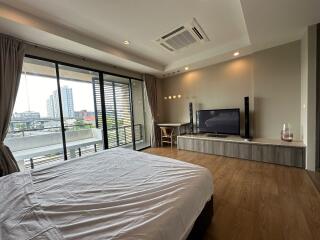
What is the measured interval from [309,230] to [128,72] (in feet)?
15.2

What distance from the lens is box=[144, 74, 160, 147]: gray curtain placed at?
4938mm

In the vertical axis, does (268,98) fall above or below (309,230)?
above

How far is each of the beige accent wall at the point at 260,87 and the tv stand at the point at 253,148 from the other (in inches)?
21.1

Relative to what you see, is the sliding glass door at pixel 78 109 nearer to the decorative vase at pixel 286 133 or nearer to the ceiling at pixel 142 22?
the ceiling at pixel 142 22

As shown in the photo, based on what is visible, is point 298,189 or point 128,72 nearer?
point 298,189

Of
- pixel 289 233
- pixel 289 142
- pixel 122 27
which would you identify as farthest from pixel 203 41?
pixel 289 233

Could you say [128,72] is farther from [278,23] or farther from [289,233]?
[289,233]

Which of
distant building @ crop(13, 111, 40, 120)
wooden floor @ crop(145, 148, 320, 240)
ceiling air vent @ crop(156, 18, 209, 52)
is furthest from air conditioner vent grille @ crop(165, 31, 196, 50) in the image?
distant building @ crop(13, 111, 40, 120)

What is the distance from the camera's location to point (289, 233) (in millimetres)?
1407

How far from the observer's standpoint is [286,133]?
3227mm

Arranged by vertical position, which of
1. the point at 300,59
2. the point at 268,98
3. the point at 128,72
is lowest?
the point at 268,98

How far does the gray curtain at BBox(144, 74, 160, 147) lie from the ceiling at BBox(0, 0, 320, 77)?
1.62 metres

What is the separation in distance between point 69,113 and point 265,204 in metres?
3.95

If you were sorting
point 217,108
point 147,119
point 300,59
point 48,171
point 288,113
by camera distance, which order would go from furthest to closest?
point 147,119 → point 217,108 → point 288,113 → point 300,59 → point 48,171
